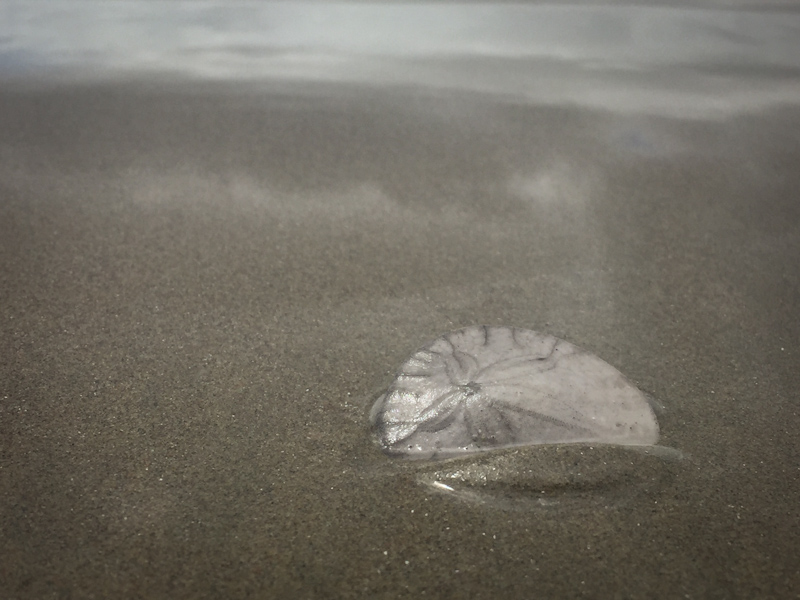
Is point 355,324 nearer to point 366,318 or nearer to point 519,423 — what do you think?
point 366,318

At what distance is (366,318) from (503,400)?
452 millimetres

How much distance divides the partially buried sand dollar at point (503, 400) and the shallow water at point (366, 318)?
5cm

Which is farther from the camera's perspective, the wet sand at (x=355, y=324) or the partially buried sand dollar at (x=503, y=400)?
the partially buried sand dollar at (x=503, y=400)

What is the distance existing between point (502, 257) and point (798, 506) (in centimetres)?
97

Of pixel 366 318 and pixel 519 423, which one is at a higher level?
pixel 366 318

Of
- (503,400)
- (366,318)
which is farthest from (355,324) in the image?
(503,400)

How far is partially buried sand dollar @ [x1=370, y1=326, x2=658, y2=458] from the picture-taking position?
142 centimetres

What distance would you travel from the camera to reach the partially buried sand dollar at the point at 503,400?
4.66ft

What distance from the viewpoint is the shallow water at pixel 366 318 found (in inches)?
47.7

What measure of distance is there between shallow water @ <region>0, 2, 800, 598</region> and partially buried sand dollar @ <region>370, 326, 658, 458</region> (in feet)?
0.16

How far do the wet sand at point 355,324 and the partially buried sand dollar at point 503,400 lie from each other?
6 cm

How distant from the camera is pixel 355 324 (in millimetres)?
1769

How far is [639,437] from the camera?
56.8 inches

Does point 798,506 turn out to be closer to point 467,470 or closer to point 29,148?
point 467,470
